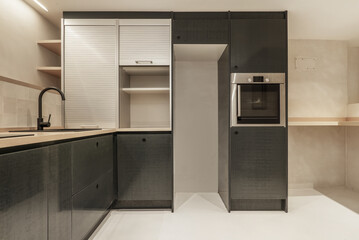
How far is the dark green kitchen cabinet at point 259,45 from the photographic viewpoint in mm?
2266

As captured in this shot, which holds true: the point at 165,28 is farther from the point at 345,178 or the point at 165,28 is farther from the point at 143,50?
the point at 345,178

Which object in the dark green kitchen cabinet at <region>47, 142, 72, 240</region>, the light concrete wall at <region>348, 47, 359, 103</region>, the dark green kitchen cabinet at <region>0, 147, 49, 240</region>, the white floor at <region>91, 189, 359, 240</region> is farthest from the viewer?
the light concrete wall at <region>348, 47, 359, 103</region>

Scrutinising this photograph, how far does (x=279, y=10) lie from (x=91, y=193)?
8.75 feet

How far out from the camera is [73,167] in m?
1.37

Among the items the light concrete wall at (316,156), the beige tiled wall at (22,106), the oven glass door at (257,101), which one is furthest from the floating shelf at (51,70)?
the light concrete wall at (316,156)

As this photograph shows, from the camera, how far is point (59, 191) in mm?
1211

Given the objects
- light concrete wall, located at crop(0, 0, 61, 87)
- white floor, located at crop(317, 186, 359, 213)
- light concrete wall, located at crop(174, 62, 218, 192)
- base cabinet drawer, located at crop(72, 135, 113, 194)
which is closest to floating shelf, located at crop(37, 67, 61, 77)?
light concrete wall, located at crop(0, 0, 61, 87)

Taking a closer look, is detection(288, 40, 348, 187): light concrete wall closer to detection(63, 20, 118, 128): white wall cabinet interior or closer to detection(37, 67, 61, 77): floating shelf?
detection(63, 20, 118, 128): white wall cabinet interior

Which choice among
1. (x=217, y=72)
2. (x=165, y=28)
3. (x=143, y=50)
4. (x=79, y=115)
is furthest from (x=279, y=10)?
(x=79, y=115)

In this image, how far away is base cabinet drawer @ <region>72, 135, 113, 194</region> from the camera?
4.64 ft

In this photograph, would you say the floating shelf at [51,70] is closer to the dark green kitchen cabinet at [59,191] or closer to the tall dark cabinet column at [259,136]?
the dark green kitchen cabinet at [59,191]

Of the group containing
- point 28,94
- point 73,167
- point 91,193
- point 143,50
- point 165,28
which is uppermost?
point 165,28

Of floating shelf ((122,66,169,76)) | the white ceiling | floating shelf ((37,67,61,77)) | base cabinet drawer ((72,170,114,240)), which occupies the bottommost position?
base cabinet drawer ((72,170,114,240))

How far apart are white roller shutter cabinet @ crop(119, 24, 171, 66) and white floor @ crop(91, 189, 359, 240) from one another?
5.54ft
